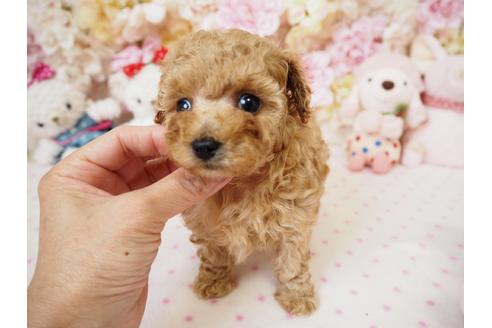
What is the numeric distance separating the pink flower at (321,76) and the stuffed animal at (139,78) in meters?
1.15

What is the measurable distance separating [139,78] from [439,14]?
231 cm

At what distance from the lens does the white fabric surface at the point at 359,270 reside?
62.3 inches

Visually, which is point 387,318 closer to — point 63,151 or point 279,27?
point 279,27

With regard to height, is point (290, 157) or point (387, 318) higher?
point (290, 157)

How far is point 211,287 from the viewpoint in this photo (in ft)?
5.51

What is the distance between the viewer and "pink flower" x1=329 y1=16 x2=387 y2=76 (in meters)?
2.82

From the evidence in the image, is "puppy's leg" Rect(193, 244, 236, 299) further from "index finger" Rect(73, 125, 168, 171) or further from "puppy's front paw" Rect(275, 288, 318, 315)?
"index finger" Rect(73, 125, 168, 171)

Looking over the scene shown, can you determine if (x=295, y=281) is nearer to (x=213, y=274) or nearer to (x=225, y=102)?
(x=213, y=274)

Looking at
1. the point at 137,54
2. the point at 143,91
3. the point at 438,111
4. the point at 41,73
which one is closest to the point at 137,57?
the point at 137,54

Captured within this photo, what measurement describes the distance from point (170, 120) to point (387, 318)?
124 centimetres

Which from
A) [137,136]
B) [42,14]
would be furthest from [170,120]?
[42,14]

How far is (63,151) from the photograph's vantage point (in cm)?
277

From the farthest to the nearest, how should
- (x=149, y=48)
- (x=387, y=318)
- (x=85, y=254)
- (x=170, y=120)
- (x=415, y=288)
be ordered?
1. (x=149, y=48)
2. (x=415, y=288)
3. (x=387, y=318)
4. (x=170, y=120)
5. (x=85, y=254)

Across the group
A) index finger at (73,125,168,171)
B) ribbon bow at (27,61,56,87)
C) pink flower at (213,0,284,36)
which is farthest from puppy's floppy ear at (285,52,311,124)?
ribbon bow at (27,61,56,87)
